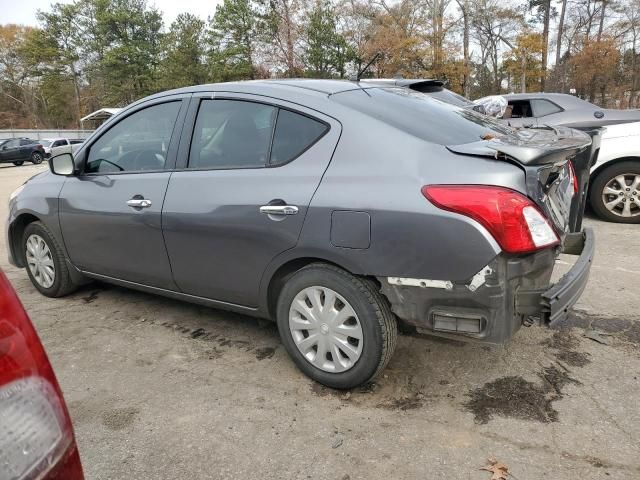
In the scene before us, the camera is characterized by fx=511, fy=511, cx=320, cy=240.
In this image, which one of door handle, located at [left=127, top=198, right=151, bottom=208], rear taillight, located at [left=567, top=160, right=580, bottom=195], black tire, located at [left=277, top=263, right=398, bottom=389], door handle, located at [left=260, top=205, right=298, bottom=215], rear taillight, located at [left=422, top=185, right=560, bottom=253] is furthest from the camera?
door handle, located at [left=127, top=198, right=151, bottom=208]

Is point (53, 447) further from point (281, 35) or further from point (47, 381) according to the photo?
point (281, 35)

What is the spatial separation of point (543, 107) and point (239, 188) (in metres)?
6.11

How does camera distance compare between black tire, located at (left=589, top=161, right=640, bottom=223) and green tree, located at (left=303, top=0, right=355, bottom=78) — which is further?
green tree, located at (left=303, top=0, right=355, bottom=78)

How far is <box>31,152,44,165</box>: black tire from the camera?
2731 centimetres

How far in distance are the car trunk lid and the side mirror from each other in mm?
2776

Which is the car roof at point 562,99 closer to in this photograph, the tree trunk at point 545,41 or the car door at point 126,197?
the car door at point 126,197

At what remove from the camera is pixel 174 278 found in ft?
10.7

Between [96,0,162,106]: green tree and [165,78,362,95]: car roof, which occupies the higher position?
[96,0,162,106]: green tree

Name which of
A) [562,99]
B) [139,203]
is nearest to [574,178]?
[139,203]

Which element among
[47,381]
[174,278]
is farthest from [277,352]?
[47,381]

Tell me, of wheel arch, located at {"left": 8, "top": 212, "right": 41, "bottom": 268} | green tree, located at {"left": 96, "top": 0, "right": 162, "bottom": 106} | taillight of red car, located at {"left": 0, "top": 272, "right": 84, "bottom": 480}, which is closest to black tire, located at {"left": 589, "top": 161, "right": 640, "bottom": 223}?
wheel arch, located at {"left": 8, "top": 212, "right": 41, "bottom": 268}

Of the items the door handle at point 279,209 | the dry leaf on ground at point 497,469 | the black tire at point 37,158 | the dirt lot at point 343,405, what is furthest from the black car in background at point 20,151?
the dry leaf on ground at point 497,469

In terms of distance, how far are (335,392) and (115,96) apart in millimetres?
58260

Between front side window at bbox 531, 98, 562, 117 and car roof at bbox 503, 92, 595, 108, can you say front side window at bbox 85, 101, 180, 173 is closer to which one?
car roof at bbox 503, 92, 595, 108
